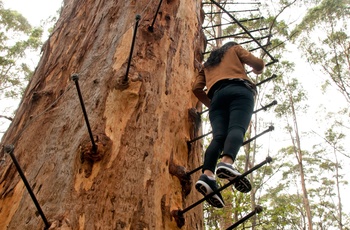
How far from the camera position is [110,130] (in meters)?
1.64

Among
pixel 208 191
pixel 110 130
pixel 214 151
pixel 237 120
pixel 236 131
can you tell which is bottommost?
pixel 208 191

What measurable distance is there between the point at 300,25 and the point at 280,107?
13.7 feet

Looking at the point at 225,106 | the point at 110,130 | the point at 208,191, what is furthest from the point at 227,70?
the point at 110,130

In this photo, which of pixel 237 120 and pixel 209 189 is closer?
pixel 209 189

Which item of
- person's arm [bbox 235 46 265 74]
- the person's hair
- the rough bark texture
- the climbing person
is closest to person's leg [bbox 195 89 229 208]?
the climbing person

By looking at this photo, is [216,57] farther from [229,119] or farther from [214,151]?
[214,151]

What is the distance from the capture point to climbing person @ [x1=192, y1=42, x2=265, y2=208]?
5.90 ft

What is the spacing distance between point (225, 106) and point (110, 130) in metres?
0.96

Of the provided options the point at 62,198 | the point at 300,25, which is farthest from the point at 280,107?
the point at 62,198

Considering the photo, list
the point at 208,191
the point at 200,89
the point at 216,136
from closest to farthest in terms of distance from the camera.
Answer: the point at 208,191
the point at 216,136
the point at 200,89

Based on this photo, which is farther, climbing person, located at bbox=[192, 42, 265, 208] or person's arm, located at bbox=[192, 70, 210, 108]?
person's arm, located at bbox=[192, 70, 210, 108]

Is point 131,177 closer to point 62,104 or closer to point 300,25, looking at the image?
point 62,104

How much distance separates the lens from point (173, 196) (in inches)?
65.2

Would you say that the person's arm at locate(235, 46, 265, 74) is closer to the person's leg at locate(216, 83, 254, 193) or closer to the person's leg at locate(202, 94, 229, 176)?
the person's leg at locate(216, 83, 254, 193)
